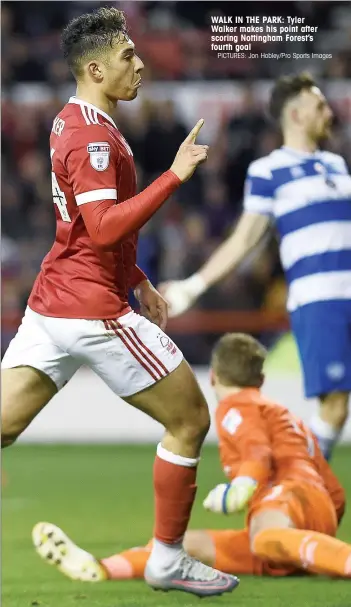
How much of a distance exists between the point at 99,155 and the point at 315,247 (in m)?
1.76

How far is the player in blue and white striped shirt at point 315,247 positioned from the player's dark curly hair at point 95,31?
4.87 ft

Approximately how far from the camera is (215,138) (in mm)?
9547

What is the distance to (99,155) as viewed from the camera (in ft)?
10.1

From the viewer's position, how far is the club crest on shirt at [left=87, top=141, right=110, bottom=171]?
3.06 m

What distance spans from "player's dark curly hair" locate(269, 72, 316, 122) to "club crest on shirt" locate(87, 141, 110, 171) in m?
1.89

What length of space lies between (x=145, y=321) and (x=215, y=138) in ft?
21.0

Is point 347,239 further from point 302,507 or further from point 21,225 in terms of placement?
point 21,225

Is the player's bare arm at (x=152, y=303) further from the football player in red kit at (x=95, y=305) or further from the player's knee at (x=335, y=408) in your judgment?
the player's knee at (x=335, y=408)

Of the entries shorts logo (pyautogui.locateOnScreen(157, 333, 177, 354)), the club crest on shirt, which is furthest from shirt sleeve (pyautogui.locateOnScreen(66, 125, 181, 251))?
shorts logo (pyautogui.locateOnScreen(157, 333, 177, 354))

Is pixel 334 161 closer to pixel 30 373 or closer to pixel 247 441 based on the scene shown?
pixel 247 441

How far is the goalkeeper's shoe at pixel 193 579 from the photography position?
342 cm

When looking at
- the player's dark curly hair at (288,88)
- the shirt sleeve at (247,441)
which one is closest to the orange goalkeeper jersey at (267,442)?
the shirt sleeve at (247,441)

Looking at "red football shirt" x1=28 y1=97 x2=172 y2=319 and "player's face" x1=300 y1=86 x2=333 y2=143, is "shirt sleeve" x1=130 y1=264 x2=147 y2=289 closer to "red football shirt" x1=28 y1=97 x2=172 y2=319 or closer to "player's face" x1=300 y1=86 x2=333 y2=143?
"red football shirt" x1=28 y1=97 x2=172 y2=319

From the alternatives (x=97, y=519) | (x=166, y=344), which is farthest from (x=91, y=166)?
(x=97, y=519)
